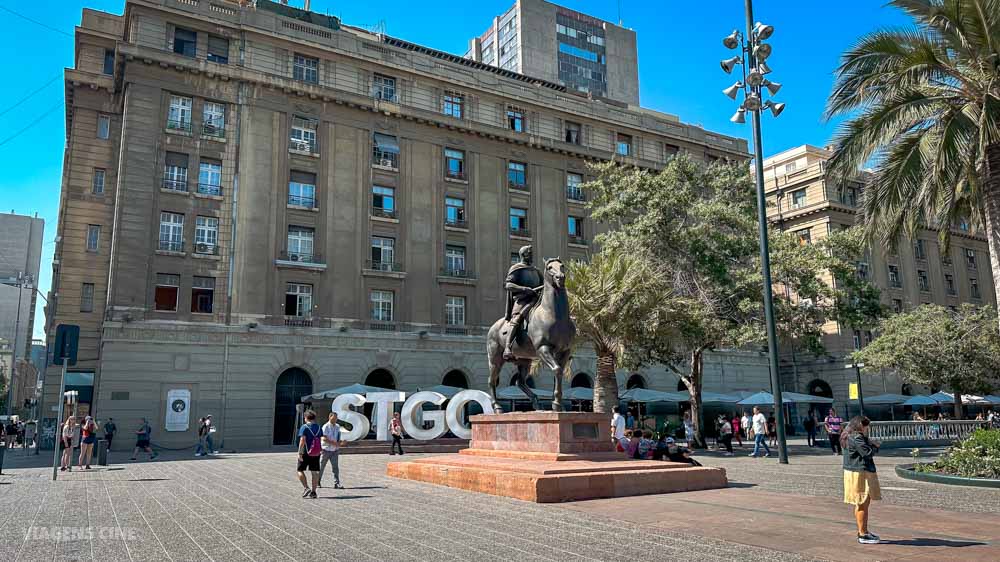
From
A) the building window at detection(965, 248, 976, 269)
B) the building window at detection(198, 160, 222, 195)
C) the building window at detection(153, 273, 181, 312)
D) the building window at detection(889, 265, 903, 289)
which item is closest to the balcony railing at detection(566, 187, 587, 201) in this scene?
the building window at detection(198, 160, 222, 195)

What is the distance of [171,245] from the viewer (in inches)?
1310

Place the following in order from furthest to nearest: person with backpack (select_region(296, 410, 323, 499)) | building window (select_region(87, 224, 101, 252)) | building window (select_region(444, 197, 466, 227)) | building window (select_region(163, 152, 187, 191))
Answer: building window (select_region(444, 197, 466, 227))
building window (select_region(87, 224, 101, 252))
building window (select_region(163, 152, 187, 191))
person with backpack (select_region(296, 410, 323, 499))

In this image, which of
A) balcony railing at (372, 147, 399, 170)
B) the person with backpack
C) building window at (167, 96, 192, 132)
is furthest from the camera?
balcony railing at (372, 147, 399, 170)

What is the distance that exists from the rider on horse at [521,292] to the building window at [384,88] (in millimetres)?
27224

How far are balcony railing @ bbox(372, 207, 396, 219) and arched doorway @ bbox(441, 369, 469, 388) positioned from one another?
30.0 ft

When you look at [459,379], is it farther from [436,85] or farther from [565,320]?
[565,320]

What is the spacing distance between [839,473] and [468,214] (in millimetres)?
27470

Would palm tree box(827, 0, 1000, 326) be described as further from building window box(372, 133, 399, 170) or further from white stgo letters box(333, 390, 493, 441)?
building window box(372, 133, 399, 170)

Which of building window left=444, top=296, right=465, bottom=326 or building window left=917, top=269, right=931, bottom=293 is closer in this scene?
building window left=444, top=296, right=465, bottom=326

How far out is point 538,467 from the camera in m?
11.9

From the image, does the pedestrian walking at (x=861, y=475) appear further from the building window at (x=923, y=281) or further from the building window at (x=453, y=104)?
the building window at (x=923, y=281)

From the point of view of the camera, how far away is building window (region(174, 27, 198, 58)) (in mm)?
34750

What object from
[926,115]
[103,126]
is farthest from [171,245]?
[926,115]

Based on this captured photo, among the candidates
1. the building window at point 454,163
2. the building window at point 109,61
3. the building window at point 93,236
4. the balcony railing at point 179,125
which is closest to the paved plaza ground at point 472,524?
the balcony railing at point 179,125
